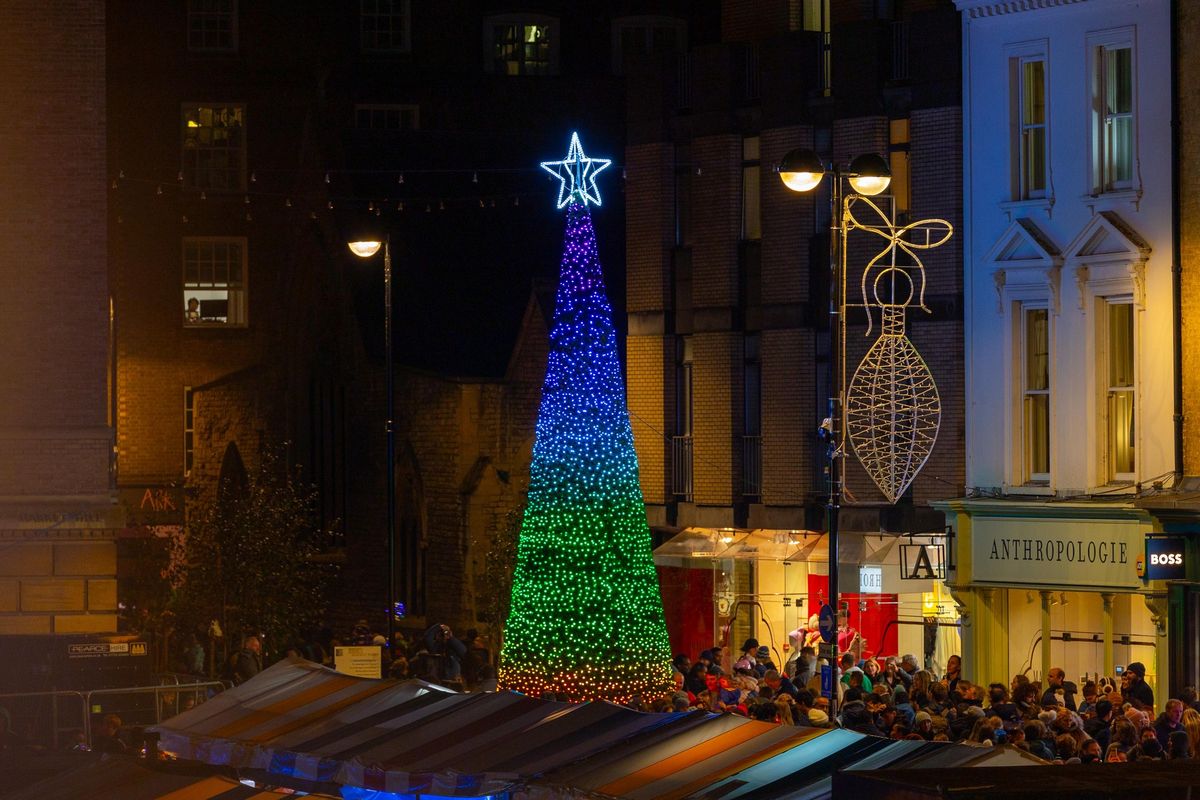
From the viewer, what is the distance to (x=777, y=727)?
16.6m

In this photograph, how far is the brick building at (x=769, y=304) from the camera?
3725 centimetres

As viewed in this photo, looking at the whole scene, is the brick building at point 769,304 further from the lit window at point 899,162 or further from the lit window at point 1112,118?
the lit window at point 1112,118

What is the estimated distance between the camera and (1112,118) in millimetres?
33000

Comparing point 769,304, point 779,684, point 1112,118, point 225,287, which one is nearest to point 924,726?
point 779,684

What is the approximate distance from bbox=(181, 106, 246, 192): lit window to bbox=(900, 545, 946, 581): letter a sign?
28.4 metres

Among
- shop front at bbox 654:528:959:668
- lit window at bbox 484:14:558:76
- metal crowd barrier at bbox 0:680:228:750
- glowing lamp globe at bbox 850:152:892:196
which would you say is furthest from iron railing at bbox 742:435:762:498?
lit window at bbox 484:14:558:76

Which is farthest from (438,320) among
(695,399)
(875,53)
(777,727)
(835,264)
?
(777,727)

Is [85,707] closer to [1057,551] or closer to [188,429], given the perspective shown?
[1057,551]

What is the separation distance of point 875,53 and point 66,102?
13609 millimetres

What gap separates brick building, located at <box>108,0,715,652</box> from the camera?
175 feet

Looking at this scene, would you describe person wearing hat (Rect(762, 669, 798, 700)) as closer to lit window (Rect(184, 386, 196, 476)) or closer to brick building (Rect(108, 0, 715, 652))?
brick building (Rect(108, 0, 715, 652))

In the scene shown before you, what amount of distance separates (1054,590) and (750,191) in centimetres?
1072

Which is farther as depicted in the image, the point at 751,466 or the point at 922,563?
the point at 751,466

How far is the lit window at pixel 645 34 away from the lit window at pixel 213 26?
10.6 metres
